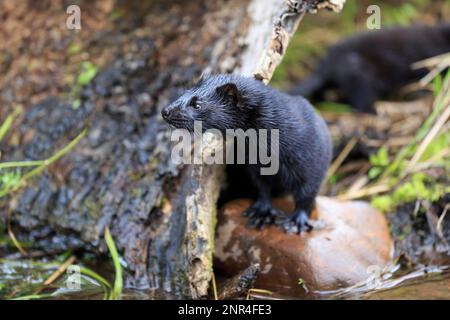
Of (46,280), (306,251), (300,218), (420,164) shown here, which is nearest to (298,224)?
(300,218)

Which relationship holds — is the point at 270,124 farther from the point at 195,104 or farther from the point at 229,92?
the point at 195,104

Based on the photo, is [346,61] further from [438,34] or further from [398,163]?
[398,163]

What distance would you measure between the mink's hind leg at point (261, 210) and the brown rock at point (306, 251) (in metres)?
0.05

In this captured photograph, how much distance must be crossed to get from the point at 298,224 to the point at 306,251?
8.5 inches

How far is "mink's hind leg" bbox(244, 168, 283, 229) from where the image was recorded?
13.5ft

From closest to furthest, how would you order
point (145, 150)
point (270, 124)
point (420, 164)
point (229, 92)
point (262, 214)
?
1. point (229, 92)
2. point (270, 124)
3. point (262, 214)
4. point (145, 150)
5. point (420, 164)

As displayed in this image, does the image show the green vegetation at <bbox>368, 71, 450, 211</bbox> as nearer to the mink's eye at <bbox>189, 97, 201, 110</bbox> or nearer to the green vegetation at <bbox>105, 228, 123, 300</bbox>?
the mink's eye at <bbox>189, 97, 201, 110</bbox>

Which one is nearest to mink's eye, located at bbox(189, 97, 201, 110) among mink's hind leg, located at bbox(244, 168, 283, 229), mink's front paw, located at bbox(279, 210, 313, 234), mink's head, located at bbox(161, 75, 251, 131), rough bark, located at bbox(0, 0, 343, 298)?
mink's head, located at bbox(161, 75, 251, 131)

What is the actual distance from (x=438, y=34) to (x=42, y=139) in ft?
16.9

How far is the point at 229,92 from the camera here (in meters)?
3.54

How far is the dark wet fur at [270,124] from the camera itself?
3.57 metres

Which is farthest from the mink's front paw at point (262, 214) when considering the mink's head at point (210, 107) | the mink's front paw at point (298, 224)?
the mink's head at point (210, 107)

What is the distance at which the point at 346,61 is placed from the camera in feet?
23.4
